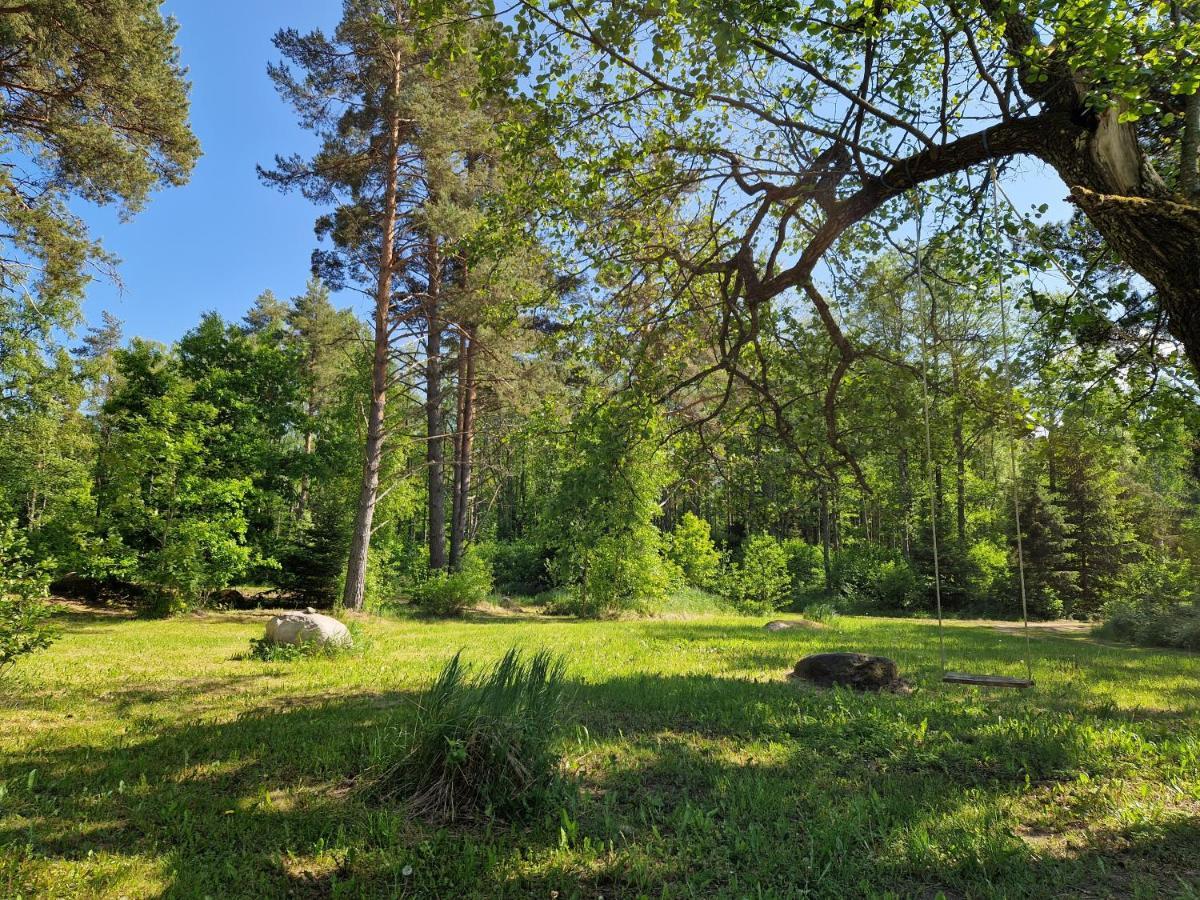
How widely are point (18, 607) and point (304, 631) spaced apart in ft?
11.7

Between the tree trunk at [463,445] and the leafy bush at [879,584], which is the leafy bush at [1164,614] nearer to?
the leafy bush at [879,584]

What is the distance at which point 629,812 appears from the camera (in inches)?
141

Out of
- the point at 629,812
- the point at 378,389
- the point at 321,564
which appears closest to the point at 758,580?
the point at 378,389

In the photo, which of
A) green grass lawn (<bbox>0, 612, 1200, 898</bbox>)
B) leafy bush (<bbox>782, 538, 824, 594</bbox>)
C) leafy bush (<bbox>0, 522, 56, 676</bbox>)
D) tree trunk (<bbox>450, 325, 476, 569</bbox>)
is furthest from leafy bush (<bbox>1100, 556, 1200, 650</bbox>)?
leafy bush (<bbox>0, 522, 56, 676</bbox>)

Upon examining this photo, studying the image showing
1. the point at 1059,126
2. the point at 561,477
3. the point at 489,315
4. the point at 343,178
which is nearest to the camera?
the point at 1059,126

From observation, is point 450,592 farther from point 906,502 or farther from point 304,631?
point 906,502

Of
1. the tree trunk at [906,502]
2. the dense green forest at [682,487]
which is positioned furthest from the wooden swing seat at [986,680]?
the tree trunk at [906,502]

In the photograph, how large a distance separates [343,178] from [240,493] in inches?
320

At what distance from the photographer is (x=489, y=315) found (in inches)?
253

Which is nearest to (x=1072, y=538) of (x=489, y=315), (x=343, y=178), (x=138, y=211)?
(x=489, y=315)

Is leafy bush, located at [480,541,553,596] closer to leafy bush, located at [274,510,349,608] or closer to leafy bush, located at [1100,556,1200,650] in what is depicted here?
leafy bush, located at [274,510,349,608]

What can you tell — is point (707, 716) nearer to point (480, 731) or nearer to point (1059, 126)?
point (480, 731)

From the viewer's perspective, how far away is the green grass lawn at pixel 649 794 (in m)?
2.87

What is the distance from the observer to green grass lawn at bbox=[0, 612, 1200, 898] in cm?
287
